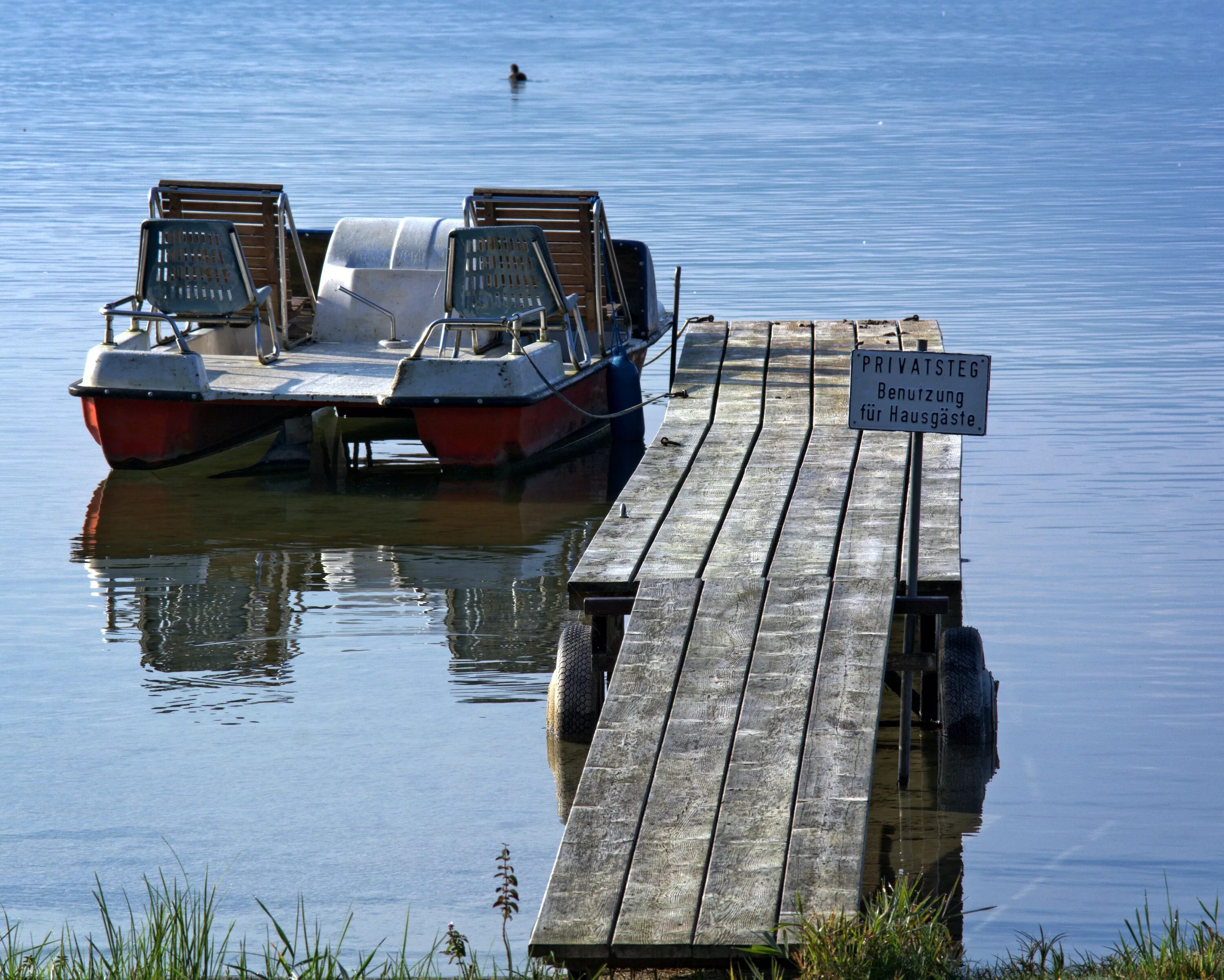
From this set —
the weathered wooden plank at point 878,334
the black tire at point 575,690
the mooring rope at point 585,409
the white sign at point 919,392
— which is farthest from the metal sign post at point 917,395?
the weathered wooden plank at point 878,334

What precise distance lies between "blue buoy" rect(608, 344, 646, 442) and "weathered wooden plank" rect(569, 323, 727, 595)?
0.74m

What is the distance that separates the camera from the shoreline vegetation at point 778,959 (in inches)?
189

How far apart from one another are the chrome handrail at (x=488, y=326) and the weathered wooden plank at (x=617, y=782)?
508 centimetres

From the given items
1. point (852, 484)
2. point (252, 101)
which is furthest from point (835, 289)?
point (252, 101)

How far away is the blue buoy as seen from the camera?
13.7 metres

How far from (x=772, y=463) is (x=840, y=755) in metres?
3.72

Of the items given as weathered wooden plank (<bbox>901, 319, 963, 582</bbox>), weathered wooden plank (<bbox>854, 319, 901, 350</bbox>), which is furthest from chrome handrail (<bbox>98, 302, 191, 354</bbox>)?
weathered wooden plank (<bbox>901, 319, 963, 582</bbox>)

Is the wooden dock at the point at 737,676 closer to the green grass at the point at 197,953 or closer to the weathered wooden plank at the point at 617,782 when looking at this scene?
the weathered wooden plank at the point at 617,782

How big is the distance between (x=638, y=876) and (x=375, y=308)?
9.64 m

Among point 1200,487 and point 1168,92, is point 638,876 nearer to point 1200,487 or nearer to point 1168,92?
point 1200,487

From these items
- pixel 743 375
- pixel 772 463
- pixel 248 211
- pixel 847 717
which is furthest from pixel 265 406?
pixel 847 717

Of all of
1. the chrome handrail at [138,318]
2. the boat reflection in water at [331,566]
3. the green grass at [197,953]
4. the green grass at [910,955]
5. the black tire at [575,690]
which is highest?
the chrome handrail at [138,318]

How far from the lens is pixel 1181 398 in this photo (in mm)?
14570

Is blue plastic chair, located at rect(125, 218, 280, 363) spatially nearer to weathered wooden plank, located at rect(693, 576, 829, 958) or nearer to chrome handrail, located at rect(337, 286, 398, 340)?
chrome handrail, located at rect(337, 286, 398, 340)
